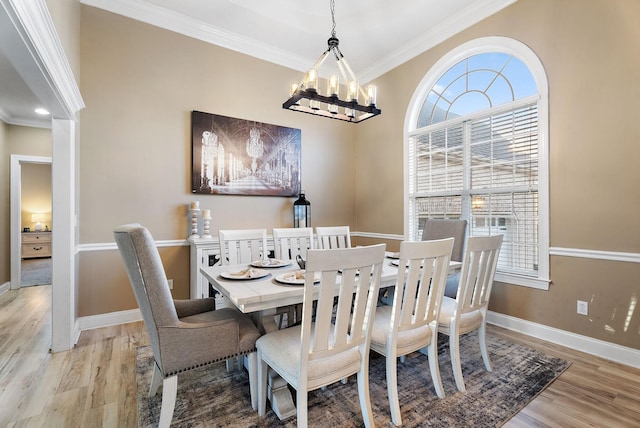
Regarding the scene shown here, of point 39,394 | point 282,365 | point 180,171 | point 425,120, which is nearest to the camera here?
point 282,365

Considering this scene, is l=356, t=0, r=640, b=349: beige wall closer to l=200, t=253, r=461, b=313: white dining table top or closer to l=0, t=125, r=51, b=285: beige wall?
l=200, t=253, r=461, b=313: white dining table top

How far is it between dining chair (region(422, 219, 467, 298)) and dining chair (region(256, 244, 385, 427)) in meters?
1.49

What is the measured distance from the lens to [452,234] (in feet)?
10.1

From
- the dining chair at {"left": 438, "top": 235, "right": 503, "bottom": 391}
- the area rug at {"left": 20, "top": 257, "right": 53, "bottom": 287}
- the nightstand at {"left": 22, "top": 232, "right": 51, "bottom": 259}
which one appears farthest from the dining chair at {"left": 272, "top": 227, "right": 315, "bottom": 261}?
the nightstand at {"left": 22, "top": 232, "right": 51, "bottom": 259}

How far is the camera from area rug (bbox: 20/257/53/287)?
509cm

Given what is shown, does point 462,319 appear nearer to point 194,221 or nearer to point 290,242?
point 290,242

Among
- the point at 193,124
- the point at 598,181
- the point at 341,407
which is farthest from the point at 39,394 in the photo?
the point at 598,181

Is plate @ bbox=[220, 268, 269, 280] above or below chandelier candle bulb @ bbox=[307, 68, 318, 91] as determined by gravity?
below

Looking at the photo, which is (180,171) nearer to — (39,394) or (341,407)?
(39,394)

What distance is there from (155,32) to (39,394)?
11.2 feet

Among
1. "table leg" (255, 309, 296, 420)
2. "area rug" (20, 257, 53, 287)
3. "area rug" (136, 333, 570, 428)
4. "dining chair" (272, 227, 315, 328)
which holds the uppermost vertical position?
"dining chair" (272, 227, 315, 328)

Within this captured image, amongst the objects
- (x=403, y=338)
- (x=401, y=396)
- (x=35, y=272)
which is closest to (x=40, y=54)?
(x=403, y=338)

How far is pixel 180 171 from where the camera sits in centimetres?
343

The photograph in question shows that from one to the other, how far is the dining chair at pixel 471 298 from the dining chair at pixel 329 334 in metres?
0.73
